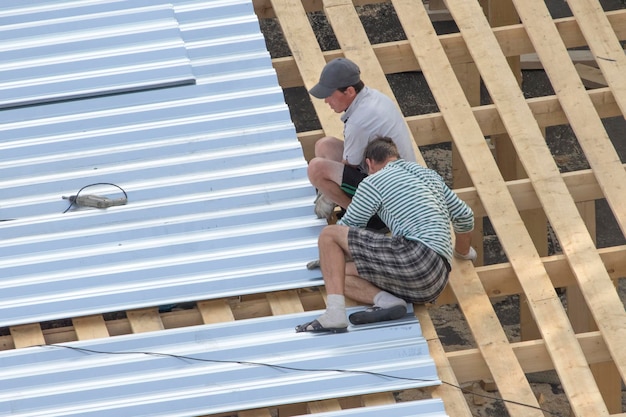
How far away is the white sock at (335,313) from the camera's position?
529 centimetres

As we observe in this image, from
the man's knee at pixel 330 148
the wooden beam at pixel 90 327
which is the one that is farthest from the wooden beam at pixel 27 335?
the man's knee at pixel 330 148

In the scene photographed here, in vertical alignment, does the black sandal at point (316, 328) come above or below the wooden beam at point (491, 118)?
below

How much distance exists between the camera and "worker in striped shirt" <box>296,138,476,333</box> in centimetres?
532

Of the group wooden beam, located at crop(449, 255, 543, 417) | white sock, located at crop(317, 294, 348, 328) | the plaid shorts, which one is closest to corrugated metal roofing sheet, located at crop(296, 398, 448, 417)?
wooden beam, located at crop(449, 255, 543, 417)

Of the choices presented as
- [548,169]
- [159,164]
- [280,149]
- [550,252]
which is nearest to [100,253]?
[159,164]

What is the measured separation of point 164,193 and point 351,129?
3.43 ft

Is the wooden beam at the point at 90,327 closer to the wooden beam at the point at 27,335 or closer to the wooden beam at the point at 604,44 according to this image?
the wooden beam at the point at 27,335

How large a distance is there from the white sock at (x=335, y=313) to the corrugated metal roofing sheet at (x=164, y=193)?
0.33 metres

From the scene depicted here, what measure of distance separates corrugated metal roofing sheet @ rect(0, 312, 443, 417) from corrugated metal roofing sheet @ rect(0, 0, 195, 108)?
1.80m

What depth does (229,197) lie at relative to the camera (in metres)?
6.02

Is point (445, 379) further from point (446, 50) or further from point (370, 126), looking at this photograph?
point (446, 50)

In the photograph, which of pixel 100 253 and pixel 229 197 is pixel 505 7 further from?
pixel 100 253

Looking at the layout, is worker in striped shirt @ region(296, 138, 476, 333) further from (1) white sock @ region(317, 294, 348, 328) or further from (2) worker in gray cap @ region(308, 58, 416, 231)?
(2) worker in gray cap @ region(308, 58, 416, 231)

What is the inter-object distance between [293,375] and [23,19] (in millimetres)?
3108
